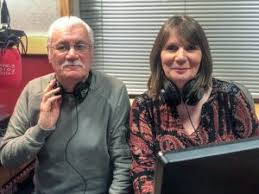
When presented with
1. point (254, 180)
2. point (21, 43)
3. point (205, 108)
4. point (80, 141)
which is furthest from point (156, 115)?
point (21, 43)

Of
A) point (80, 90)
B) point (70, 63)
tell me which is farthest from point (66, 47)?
point (80, 90)

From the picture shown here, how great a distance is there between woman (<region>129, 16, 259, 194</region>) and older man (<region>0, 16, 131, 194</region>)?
104mm

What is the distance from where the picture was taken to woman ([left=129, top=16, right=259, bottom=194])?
1494mm

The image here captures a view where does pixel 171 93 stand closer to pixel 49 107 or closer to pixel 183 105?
pixel 183 105

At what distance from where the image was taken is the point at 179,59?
148 cm

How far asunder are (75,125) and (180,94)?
17.5 inches

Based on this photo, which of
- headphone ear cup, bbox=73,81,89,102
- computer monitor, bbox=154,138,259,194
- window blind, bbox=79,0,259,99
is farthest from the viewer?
window blind, bbox=79,0,259,99

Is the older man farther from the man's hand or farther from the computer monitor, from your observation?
the computer monitor

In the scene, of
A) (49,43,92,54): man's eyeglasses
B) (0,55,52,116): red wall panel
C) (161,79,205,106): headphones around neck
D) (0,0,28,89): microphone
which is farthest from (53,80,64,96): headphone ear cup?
(0,55,52,116): red wall panel

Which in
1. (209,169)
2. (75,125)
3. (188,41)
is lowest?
(75,125)

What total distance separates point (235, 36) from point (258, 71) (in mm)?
244

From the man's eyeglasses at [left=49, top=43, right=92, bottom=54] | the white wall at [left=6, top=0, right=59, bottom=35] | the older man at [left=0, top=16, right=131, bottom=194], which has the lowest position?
the older man at [left=0, top=16, right=131, bottom=194]

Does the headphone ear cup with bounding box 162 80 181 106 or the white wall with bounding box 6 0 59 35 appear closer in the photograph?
the headphone ear cup with bounding box 162 80 181 106

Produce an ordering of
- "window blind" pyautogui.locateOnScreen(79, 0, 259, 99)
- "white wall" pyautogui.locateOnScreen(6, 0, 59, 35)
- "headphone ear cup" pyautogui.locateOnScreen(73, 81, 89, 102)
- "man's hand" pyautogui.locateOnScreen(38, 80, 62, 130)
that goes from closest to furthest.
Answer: "man's hand" pyautogui.locateOnScreen(38, 80, 62, 130) → "headphone ear cup" pyautogui.locateOnScreen(73, 81, 89, 102) → "window blind" pyautogui.locateOnScreen(79, 0, 259, 99) → "white wall" pyautogui.locateOnScreen(6, 0, 59, 35)
